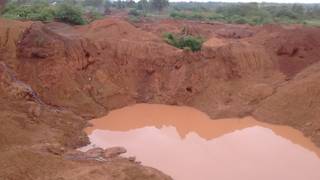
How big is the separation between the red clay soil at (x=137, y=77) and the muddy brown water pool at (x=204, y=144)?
725 mm

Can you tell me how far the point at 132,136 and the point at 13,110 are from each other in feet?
15.8

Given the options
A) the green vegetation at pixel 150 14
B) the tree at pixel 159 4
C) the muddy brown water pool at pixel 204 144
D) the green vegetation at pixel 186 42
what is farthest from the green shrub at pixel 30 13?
the tree at pixel 159 4

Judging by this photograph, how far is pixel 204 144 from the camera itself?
17516 mm

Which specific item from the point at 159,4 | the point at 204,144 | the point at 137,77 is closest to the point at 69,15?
the point at 137,77

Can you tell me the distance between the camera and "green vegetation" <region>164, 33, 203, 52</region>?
24.8 meters

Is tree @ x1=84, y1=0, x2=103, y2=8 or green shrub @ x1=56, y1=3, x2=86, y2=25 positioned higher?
green shrub @ x1=56, y1=3, x2=86, y2=25

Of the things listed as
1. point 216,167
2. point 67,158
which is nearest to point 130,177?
point 67,158

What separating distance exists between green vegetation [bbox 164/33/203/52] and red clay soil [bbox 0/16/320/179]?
1.98ft

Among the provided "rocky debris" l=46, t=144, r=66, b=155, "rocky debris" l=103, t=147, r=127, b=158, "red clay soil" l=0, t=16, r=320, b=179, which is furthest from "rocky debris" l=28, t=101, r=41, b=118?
"rocky debris" l=103, t=147, r=127, b=158

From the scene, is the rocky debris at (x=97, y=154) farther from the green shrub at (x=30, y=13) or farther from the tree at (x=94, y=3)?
the tree at (x=94, y=3)

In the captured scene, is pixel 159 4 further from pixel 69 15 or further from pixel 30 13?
pixel 30 13

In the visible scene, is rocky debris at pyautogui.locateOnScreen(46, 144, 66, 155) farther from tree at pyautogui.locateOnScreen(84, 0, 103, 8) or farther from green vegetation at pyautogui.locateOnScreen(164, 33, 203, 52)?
tree at pyautogui.locateOnScreen(84, 0, 103, 8)

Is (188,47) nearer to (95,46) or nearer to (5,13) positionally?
(95,46)

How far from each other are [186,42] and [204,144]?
913 cm
